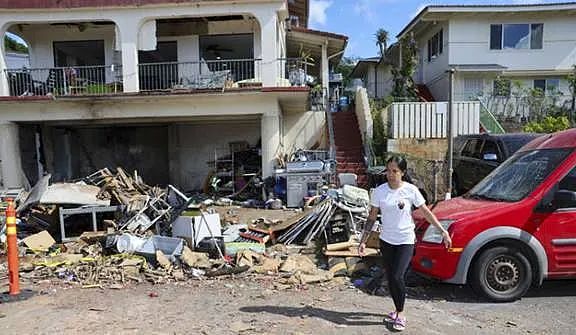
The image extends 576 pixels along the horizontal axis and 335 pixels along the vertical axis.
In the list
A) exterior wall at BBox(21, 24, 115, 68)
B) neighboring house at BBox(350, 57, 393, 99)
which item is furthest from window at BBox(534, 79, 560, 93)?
exterior wall at BBox(21, 24, 115, 68)

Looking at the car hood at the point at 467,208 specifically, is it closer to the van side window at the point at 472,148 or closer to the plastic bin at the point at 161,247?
the plastic bin at the point at 161,247

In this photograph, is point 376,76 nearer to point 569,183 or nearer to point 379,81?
point 379,81

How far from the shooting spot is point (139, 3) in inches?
551

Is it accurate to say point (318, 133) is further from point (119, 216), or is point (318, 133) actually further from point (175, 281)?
point (175, 281)

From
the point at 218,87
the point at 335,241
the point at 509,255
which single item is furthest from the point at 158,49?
the point at 509,255

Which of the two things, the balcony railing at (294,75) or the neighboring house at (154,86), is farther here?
the balcony railing at (294,75)

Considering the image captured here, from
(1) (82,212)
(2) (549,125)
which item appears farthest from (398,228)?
(2) (549,125)

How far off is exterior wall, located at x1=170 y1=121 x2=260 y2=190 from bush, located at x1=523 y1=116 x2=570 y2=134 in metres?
9.88

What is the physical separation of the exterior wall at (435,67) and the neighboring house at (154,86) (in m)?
5.10

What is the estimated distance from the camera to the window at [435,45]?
2322cm

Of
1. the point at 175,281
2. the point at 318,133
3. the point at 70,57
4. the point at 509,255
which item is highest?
the point at 70,57

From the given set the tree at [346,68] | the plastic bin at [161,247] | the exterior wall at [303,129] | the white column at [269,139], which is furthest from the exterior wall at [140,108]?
the tree at [346,68]

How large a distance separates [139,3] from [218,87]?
339 centimetres

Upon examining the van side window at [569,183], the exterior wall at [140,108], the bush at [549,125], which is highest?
the exterior wall at [140,108]
